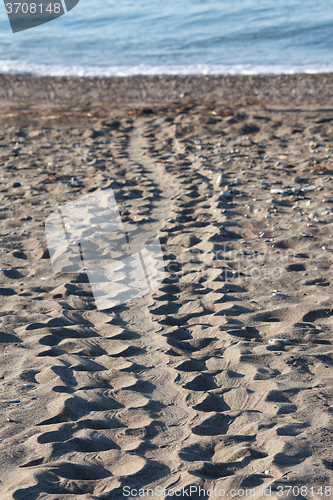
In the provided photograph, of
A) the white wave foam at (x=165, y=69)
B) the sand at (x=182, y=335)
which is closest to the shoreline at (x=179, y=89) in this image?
the white wave foam at (x=165, y=69)

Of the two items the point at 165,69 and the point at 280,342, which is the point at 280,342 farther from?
the point at 165,69

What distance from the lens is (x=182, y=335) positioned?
2.72 m

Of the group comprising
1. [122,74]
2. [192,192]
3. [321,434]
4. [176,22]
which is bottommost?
[321,434]

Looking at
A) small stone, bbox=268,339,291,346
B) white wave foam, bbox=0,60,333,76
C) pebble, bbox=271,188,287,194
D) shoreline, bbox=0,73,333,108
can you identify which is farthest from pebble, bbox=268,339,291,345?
white wave foam, bbox=0,60,333,76

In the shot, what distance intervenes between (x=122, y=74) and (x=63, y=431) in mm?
11778

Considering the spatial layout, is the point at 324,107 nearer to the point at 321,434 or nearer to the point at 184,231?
the point at 184,231

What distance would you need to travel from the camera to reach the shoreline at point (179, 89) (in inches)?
352

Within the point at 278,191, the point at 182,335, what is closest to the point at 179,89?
the point at 278,191

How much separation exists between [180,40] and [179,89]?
6.87 meters

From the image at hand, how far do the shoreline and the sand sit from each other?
9.94ft

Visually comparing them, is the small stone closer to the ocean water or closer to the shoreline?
the shoreline

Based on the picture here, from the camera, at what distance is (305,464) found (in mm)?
1713

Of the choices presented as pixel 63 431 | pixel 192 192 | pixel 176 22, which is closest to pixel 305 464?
pixel 63 431

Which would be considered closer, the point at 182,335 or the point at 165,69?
the point at 182,335
